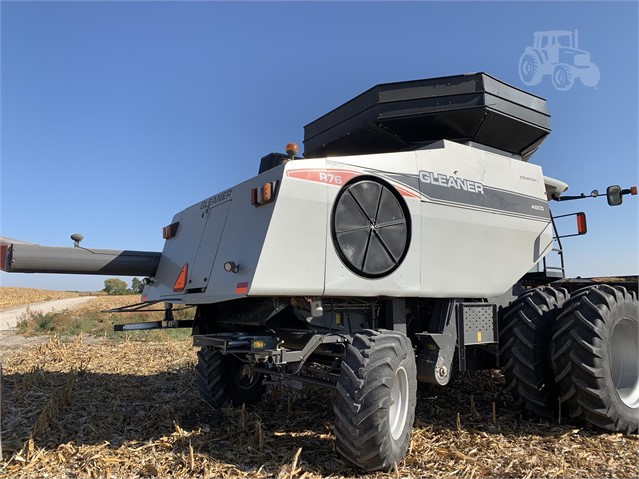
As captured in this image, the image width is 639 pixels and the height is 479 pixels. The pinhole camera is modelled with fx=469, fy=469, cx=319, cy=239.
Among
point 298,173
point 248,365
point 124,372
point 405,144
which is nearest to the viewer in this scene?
point 298,173

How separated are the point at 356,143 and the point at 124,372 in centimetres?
562

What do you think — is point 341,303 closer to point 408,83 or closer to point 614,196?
point 408,83

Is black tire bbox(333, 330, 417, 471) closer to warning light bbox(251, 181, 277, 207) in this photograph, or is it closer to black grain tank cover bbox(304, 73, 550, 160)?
warning light bbox(251, 181, 277, 207)

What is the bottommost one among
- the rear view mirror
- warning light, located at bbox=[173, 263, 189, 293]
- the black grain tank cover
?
warning light, located at bbox=[173, 263, 189, 293]

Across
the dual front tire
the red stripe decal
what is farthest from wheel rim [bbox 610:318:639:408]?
the red stripe decal

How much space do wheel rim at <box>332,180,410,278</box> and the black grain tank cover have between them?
4.61 ft

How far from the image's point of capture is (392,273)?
15.0ft

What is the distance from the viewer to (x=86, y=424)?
4992 millimetres

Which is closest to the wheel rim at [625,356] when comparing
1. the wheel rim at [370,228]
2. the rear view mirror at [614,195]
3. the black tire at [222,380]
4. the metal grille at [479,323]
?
the metal grille at [479,323]

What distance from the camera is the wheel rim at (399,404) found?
4125mm

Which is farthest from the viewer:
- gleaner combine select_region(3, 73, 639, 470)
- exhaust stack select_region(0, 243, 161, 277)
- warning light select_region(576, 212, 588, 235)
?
warning light select_region(576, 212, 588, 235)

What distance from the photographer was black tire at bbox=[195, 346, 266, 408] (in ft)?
19.0

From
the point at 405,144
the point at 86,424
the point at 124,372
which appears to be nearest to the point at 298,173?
the point at 405,144

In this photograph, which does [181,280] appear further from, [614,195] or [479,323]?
[614,195]
